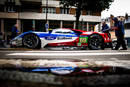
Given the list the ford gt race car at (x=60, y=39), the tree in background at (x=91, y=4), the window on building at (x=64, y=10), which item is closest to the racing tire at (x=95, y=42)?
the ford gt race car at (x=60, y=39)

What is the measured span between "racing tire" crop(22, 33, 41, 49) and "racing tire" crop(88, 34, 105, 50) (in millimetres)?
2431

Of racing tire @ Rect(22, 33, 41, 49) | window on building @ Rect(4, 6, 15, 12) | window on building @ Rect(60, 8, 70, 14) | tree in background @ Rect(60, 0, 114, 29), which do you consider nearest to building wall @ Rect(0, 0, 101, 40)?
window on building @ Rect(4, 6, 15, 12)

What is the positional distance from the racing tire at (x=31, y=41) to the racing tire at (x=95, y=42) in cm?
243

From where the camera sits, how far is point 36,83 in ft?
3.22

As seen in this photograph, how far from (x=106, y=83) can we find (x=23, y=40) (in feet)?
16.5

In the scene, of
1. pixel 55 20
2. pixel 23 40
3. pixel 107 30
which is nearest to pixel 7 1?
pixel 55 20

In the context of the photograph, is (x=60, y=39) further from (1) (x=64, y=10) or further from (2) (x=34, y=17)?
(1) (x=64, y=10)

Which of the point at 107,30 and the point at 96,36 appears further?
the point at 107,30

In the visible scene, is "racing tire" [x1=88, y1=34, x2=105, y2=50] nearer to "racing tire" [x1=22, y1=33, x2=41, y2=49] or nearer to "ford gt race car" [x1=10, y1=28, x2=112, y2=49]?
"ford gt race car" [x1=10, y1=28, x2=112, y2=49]

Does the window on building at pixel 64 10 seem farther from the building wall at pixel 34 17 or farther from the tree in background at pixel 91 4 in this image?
the tree in background at pixel 91 4

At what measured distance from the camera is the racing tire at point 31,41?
212 inches

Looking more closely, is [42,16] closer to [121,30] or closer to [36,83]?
[121,30]

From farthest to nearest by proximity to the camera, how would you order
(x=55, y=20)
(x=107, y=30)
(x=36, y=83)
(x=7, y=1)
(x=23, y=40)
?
(x=55, y=20) < (x=7, y=1) < (x=107, y=30) < (x=23, y=40) < (x=36, y=83)

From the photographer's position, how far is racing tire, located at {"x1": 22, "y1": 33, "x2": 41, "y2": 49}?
17.6 feet
